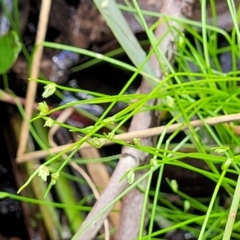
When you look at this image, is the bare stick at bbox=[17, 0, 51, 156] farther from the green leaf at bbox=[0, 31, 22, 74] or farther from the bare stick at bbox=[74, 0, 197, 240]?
the bare stick at bbox=[74, 0, 197, 240]

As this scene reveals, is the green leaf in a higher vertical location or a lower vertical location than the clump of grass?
higher

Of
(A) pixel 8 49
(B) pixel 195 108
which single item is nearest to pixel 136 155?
(B) pixel 195 108

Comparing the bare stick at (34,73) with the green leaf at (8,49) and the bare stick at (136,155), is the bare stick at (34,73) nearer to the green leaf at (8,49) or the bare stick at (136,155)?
the green leaf at (8,49)

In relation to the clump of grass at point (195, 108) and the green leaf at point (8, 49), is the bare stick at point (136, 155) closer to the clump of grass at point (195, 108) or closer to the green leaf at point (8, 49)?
the clump of grass at point (195, 108)

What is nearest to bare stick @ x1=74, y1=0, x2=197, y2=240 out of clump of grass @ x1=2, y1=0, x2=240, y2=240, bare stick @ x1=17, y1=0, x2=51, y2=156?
clump of grass @ x1=2, y1=0, x2=240, y2=240

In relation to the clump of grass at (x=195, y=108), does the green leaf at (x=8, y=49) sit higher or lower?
higher

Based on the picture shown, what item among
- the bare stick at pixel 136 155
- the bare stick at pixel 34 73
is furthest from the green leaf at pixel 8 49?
the bare stick at pixel 136 155

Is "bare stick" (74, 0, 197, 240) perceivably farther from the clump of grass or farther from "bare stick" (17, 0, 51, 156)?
"bare stick" (17, 0, 51, 156)

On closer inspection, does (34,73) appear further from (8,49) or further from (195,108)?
(195,108)
